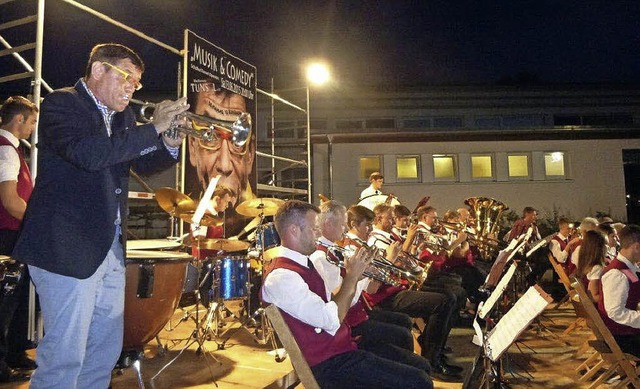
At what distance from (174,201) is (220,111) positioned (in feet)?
7.38

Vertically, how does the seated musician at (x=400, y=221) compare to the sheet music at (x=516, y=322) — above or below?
above

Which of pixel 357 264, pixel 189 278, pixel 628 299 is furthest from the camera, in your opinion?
pixel 189 278

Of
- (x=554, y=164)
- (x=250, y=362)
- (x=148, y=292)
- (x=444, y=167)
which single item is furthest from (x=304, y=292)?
(x=554, y=164)

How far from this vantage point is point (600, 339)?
4.67 m

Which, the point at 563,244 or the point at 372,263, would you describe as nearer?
the point at 372,263

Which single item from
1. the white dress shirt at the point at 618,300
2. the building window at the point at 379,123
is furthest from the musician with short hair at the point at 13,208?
the building window at the point at 379,123

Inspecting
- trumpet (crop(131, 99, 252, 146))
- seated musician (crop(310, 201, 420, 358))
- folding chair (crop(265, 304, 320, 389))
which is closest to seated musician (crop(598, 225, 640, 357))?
seated musician (crop(310, 201, 420, 358))

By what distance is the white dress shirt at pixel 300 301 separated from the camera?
2768 millimetres

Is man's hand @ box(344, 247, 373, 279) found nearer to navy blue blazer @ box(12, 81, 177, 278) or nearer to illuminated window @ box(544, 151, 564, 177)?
navy blue blazer @ box(12, 81, 177, 278)

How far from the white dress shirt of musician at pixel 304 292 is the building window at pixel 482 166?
1667 centimetres

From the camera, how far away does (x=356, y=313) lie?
4.13 m

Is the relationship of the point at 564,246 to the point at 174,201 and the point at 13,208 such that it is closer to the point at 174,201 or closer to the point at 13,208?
the point at 174,201

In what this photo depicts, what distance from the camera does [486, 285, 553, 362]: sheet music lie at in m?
3.13

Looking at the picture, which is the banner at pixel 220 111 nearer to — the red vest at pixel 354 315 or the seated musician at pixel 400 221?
the seated musician at pixel 400 221
